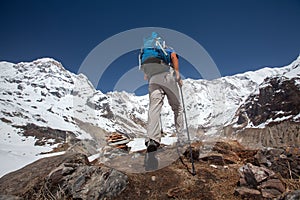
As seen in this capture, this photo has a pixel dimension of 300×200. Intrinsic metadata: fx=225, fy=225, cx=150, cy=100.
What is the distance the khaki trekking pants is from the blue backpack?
1.23 feet

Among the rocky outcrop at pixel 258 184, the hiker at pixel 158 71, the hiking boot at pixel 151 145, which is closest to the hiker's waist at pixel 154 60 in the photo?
the hiker at pixel 158 71

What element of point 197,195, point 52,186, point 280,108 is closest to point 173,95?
point 197,195

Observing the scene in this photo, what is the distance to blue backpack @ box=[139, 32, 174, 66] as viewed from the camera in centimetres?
515

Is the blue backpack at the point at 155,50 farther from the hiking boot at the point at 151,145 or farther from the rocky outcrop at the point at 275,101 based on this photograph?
the rocky outcrop at the point at 275,101

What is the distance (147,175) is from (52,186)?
65.6 inches

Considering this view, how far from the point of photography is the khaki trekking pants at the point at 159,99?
4.76 m

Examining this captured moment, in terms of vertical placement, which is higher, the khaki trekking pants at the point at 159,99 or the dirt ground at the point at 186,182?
the khaki trekking pants at the point at 159,99

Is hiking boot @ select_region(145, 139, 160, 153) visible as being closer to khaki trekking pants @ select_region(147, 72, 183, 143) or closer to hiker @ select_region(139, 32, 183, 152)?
khaki trekking pants @ select_region(147, 72, 183, 143)

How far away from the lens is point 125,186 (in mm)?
3748

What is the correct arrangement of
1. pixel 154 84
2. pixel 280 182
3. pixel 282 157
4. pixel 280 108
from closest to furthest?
pixel 280 182, pixel 282 157, pixel 154 84, pixel 280 108

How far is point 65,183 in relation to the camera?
3.64 m

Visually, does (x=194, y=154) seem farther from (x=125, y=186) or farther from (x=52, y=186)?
(x=52, y=186)

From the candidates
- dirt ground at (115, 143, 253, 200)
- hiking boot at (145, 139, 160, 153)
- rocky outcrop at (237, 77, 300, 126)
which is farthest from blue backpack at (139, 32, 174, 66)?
rocky outcrop at (237, 77, 300, 126)

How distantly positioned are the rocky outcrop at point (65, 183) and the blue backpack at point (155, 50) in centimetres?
266
